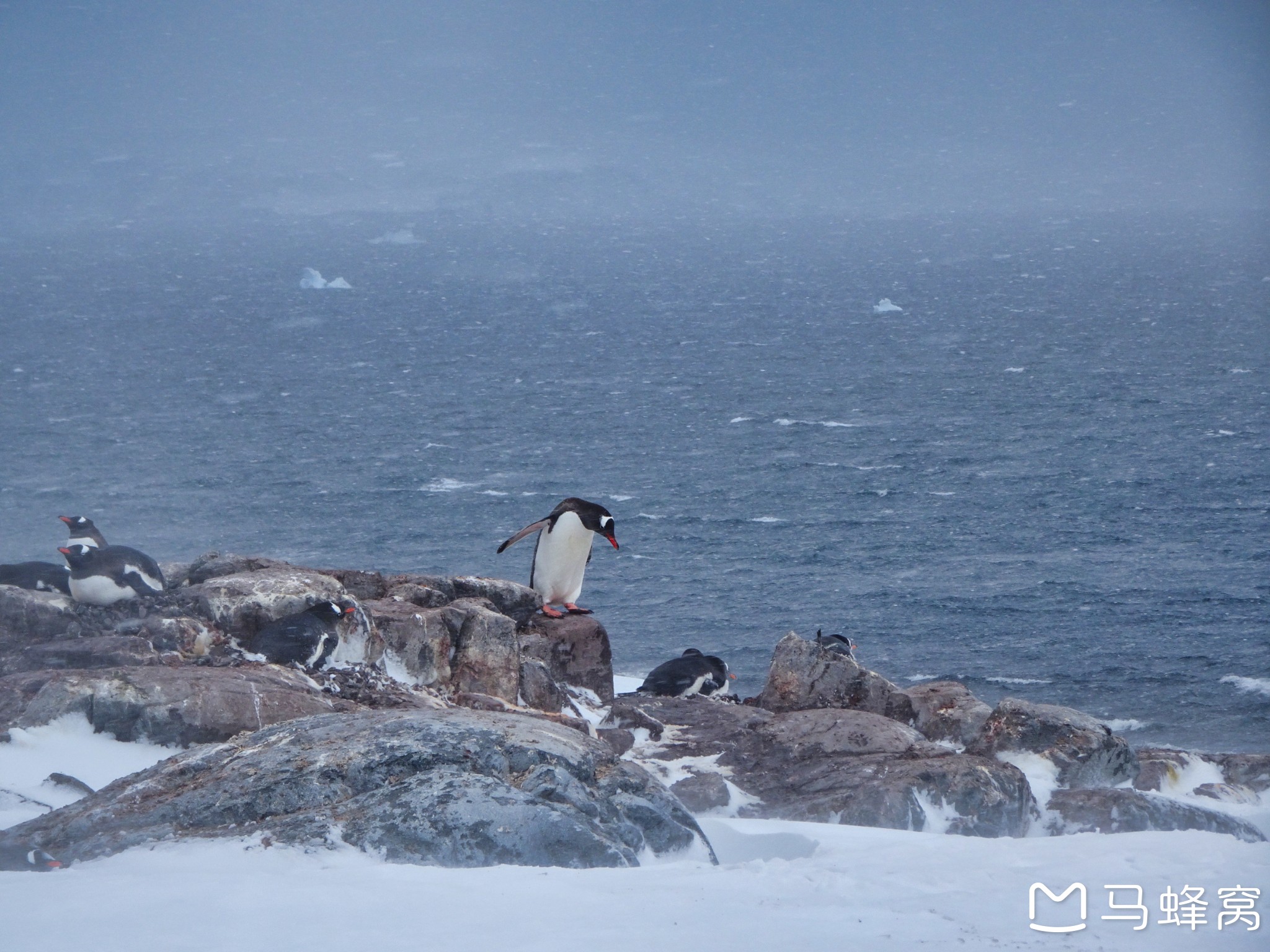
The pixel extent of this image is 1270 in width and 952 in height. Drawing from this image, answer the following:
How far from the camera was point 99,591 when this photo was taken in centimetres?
1257

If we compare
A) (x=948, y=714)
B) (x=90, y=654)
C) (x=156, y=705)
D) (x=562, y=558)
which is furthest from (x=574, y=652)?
(x=156, y=705)

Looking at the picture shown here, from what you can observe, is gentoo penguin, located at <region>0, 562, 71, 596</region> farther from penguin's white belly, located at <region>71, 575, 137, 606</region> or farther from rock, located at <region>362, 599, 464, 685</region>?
rock, located at <region>362, 599, 464, 685</region>

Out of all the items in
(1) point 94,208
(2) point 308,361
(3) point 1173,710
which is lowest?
(3) point 1173,710

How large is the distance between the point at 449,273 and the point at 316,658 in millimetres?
119615

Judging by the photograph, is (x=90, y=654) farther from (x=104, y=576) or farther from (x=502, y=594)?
(x=502, y=594)

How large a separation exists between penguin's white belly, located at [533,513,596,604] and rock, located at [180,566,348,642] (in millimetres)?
3744

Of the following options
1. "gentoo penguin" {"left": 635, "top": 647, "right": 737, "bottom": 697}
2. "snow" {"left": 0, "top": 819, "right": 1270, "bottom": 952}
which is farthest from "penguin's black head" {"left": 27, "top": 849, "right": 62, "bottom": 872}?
"gentoo penguin" {"left": 635, "top": 647, "right": 737, "bottom": 697}

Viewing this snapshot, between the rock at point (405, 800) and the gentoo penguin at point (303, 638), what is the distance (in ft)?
12.1

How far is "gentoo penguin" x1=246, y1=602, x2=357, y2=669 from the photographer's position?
11.9 meters

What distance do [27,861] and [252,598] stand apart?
586cm

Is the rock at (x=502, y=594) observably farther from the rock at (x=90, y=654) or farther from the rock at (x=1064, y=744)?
the rock at (x=1064, y=744)

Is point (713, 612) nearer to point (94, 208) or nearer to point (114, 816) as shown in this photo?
point (114, 816)

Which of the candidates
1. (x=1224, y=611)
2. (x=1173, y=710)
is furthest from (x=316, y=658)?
(x=1224, y=611)

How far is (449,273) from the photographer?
12850 cm
